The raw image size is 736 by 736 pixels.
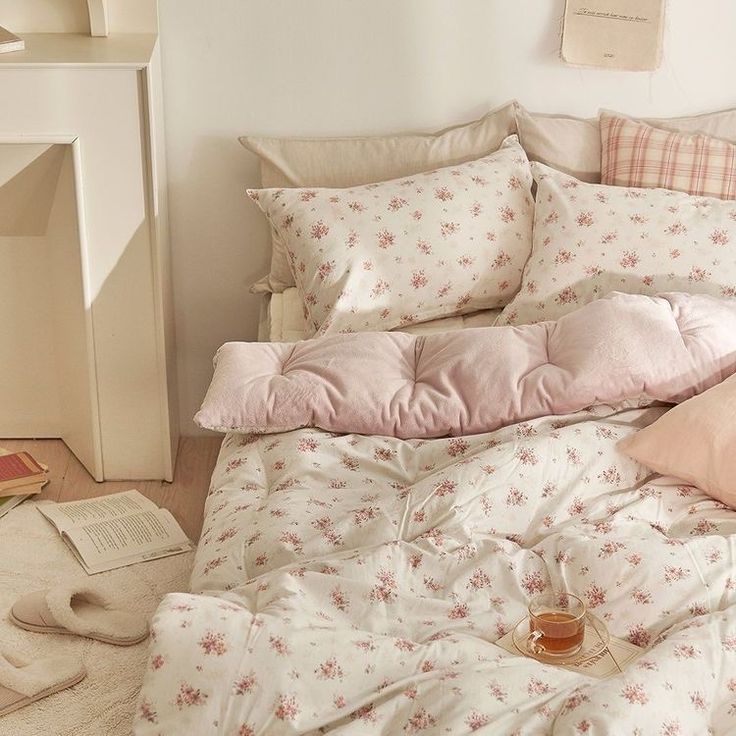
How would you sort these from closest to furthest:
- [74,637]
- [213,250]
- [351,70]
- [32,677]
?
[32,677] → [74,637] → [351,70] → [213,250]

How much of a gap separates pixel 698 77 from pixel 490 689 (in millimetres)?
1827

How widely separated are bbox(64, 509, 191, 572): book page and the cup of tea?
1.13 metres

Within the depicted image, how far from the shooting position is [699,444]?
68.8 inches

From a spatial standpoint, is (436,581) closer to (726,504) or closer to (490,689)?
(490,689)

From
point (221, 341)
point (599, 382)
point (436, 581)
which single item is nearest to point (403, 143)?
point (221, 341)

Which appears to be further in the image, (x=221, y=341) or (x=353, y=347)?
(x=221, y=341)

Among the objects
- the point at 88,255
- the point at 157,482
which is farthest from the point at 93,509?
the point at 88,255

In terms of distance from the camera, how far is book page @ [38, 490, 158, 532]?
2.41 meters

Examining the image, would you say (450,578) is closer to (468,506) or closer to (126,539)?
(468,506)

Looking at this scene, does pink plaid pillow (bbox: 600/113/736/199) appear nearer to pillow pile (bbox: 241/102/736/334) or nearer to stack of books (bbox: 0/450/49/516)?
pillow pile (bbox: 241/102/736/334)

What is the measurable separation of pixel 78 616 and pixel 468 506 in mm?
831

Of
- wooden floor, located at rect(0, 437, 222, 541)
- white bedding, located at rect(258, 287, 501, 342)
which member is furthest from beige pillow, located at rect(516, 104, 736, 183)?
wooden floor, located at rect(0, 437, 222, 541)

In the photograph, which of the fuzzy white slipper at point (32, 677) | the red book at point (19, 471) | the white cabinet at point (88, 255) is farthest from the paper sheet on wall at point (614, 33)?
the fuzzy white slipper at point (32, 677)

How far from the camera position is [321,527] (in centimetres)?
167
